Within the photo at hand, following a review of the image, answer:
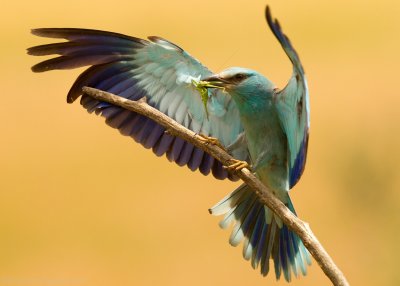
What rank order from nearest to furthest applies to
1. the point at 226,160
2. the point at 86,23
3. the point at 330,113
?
the point at 226,160 < the point at 330,113 < the point at 86,23

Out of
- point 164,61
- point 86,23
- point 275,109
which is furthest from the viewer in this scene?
point 86,23

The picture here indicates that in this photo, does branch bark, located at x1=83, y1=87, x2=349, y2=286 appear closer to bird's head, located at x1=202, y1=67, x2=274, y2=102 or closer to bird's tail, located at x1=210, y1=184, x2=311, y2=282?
bird's head, located at x1=202, y1=67, x2=274, y2=102

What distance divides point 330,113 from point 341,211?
5.97ft

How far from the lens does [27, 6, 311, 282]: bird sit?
510 centimetres

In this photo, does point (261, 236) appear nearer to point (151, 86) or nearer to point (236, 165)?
point (236, 165)

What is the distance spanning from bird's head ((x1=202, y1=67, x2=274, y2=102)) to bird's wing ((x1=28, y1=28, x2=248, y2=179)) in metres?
0.29

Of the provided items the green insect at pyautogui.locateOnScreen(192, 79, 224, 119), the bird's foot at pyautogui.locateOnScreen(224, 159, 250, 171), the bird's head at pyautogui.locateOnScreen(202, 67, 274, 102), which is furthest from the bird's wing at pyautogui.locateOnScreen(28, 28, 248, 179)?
the bird's foot at pyautogui.locateOnScreen(224, 159, 250, 171)

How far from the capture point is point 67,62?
5312 millimetres

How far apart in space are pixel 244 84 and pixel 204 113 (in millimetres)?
504

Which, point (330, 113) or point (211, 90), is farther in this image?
point (330, 113)

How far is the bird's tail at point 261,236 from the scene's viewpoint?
5.36 meters

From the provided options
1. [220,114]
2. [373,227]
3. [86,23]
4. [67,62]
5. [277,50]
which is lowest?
[373,227]

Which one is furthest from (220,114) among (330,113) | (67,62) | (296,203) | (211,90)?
(330,113)

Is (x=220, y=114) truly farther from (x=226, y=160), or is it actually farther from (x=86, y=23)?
(x=86, y=23)
